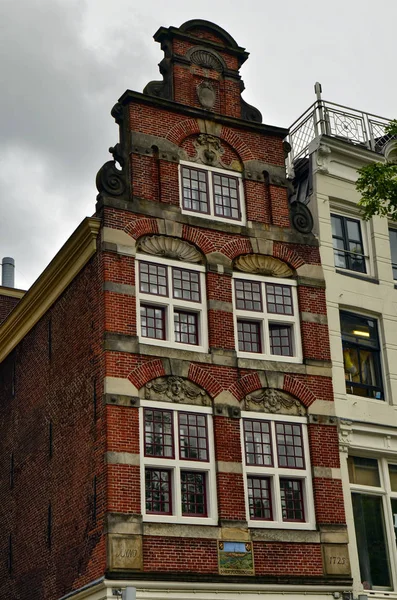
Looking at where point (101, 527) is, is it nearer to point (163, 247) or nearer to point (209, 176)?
point (163, 247)

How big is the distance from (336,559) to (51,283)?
33.4 feet

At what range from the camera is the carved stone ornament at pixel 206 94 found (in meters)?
27.1

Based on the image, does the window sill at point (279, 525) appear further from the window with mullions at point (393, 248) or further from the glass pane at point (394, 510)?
the window with mullions at point (393, 248)

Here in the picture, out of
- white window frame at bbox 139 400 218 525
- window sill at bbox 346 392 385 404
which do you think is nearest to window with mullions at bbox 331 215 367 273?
window sill at bbox 346 392 385 404

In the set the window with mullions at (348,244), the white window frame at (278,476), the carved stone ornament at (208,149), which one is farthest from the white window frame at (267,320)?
the carved stone ornament at (208,149)

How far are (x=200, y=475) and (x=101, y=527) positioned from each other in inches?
108

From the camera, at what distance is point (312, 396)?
82.6ft

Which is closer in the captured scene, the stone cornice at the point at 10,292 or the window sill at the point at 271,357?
the window sill at the point at 271,357

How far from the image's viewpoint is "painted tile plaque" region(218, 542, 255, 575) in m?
22.5

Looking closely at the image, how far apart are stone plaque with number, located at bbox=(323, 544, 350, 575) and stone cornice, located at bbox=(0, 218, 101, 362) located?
9.05 meters

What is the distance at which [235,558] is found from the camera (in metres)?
22.7

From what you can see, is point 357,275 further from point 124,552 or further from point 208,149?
point 124,552

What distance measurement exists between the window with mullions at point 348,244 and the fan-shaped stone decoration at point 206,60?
5.23 metres

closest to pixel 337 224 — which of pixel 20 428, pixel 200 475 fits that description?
pixel 200 475
